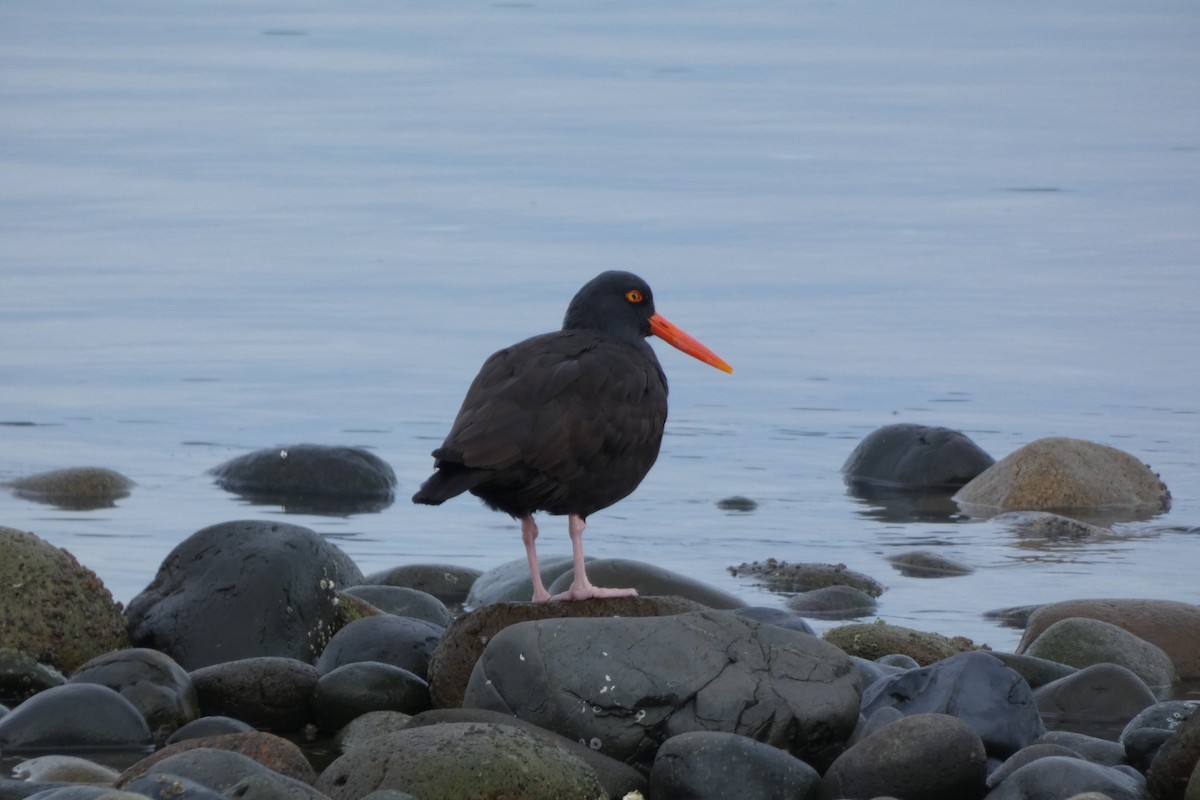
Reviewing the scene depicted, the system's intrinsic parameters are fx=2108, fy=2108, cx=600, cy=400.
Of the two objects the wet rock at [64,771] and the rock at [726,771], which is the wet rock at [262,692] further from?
the rock at [726,771]

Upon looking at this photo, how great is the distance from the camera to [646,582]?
9789 millimetres

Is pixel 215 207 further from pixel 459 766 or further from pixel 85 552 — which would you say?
pixel 459 766

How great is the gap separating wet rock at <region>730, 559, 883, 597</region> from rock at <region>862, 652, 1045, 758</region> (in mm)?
3286

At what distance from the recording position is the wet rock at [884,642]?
8.82 m

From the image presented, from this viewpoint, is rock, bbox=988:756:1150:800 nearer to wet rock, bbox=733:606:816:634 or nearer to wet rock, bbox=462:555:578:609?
wet rock, bbox=733:606:816:634

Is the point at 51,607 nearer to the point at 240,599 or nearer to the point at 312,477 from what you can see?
the point at 240,599

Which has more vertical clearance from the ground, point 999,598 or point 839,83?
point 839,83

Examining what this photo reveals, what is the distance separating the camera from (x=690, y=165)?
27.5 meters

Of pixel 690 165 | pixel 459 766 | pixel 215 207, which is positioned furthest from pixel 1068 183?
pixel 459 766

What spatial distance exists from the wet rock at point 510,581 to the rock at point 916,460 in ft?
12.4

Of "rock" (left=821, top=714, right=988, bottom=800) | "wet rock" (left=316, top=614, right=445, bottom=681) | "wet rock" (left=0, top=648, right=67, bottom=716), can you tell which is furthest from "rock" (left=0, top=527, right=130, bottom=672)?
"rock" (left=821, top=714, right=988, bottom=800)

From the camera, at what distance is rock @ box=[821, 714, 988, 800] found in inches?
263

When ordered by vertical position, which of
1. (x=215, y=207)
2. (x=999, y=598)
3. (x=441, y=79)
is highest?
(x=441, y=79)

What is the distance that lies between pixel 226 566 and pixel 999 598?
414 centimetres
